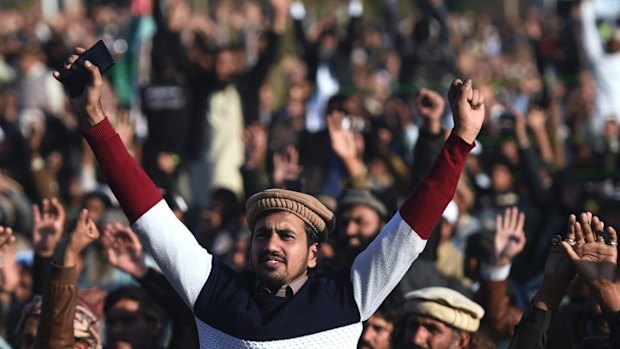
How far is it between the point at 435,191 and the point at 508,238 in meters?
2.16

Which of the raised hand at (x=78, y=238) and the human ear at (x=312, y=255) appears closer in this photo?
the human ear at (x=312, y=255)

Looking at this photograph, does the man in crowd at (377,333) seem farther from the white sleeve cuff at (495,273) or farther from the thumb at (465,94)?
the thumb at (465,94)

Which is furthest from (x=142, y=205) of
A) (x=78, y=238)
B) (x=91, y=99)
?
(x=78, y=238)

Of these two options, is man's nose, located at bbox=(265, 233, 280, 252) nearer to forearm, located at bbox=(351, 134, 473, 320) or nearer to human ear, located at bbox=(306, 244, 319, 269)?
human ear, located at bbox=(306, 244, 319, 269)

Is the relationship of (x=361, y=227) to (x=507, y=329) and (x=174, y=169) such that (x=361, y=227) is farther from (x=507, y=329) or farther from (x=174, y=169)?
(x=174, y=169)

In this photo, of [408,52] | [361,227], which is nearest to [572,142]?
[408,52]

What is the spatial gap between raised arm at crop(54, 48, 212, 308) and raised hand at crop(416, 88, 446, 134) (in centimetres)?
156

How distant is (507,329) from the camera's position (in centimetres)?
699

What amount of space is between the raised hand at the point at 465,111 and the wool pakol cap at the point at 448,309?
160 centimetres

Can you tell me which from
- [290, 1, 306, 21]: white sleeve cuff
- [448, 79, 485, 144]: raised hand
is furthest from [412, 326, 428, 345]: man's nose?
[290, 1, 306, 21]: white sleeve cuff

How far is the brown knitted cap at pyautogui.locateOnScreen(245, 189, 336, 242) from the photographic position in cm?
507

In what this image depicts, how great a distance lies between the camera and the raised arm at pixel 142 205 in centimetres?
496

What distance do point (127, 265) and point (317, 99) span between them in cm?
760

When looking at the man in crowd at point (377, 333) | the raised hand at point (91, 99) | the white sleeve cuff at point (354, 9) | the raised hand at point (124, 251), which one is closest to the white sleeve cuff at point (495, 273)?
the man in crowd at point (377, 333)
